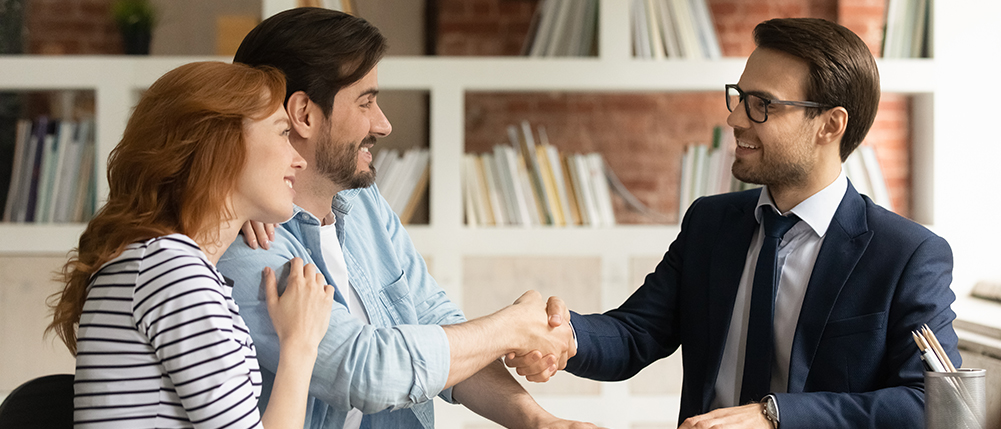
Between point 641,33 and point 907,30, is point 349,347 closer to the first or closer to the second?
point 641,33

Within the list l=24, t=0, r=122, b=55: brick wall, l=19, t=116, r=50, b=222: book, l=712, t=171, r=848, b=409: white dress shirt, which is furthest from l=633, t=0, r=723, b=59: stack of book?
l=24, t=0, r=122, b=55: brick wall

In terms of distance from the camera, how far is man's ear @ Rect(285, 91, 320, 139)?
1.36 meters

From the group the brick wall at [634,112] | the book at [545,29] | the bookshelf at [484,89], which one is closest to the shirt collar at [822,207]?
the bookshelf at [484,89]

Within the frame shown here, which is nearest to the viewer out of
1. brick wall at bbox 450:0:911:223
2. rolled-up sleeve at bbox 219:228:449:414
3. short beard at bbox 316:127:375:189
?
rolled-up sleeve at bbox 219:228:449:414

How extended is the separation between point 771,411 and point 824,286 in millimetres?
274

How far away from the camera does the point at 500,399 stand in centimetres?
155

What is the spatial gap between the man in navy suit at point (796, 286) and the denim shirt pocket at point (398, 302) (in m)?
0.27

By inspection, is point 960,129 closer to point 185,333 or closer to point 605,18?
point 605,18

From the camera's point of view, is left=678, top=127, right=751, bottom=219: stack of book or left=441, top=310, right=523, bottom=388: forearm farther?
left=678, top=127, right=751, bottom=219: stack of book

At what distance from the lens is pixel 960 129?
2.68m

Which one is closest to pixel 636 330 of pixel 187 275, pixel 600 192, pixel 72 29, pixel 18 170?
pixel 187 275

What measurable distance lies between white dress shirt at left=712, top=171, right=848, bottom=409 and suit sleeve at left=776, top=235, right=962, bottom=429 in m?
0.16

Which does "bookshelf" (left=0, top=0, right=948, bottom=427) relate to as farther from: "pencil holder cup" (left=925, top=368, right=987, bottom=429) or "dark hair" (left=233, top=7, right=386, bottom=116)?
"pencil holder cup" (left=925, top=368, right=987, bottom=429)

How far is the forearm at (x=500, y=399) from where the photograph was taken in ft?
4.91
